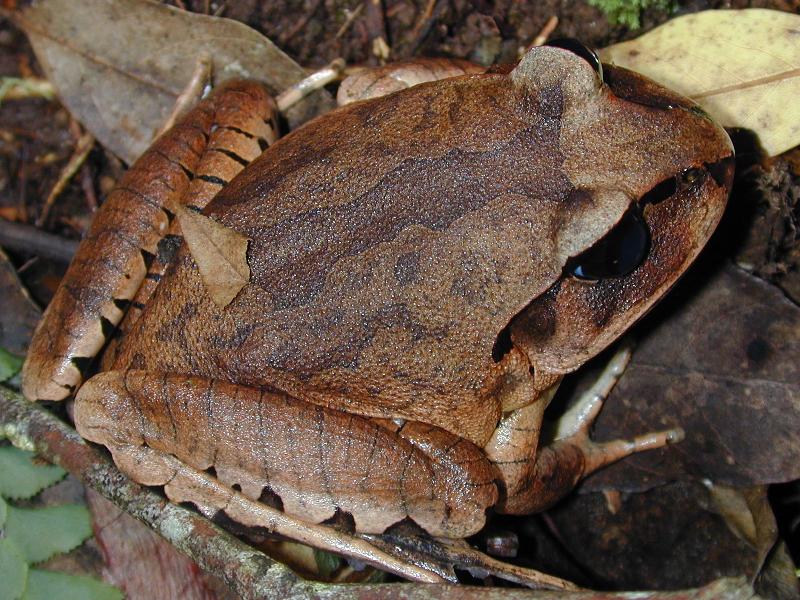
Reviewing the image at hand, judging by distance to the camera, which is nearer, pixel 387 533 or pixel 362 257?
pixel 362 257

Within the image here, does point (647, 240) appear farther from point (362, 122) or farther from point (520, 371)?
point (362, 122)

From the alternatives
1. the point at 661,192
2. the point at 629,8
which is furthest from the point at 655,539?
the point at 629,8

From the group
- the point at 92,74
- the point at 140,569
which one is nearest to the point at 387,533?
the point at 140,569

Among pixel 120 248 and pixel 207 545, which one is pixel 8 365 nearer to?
pixel 120 248

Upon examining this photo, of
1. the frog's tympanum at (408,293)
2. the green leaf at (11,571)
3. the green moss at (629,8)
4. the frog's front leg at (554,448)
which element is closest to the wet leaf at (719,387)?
the frog's front leg at (554,448)

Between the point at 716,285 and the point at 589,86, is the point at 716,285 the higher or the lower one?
the lower one

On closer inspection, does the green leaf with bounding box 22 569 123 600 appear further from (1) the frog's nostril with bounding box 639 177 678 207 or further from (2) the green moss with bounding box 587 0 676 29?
(2) the green moss with bounding box 587 0 676 29

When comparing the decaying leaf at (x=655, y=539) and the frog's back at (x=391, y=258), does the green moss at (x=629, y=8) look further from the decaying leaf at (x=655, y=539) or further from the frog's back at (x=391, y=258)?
the decaying leaf at (x=655, y=539)
